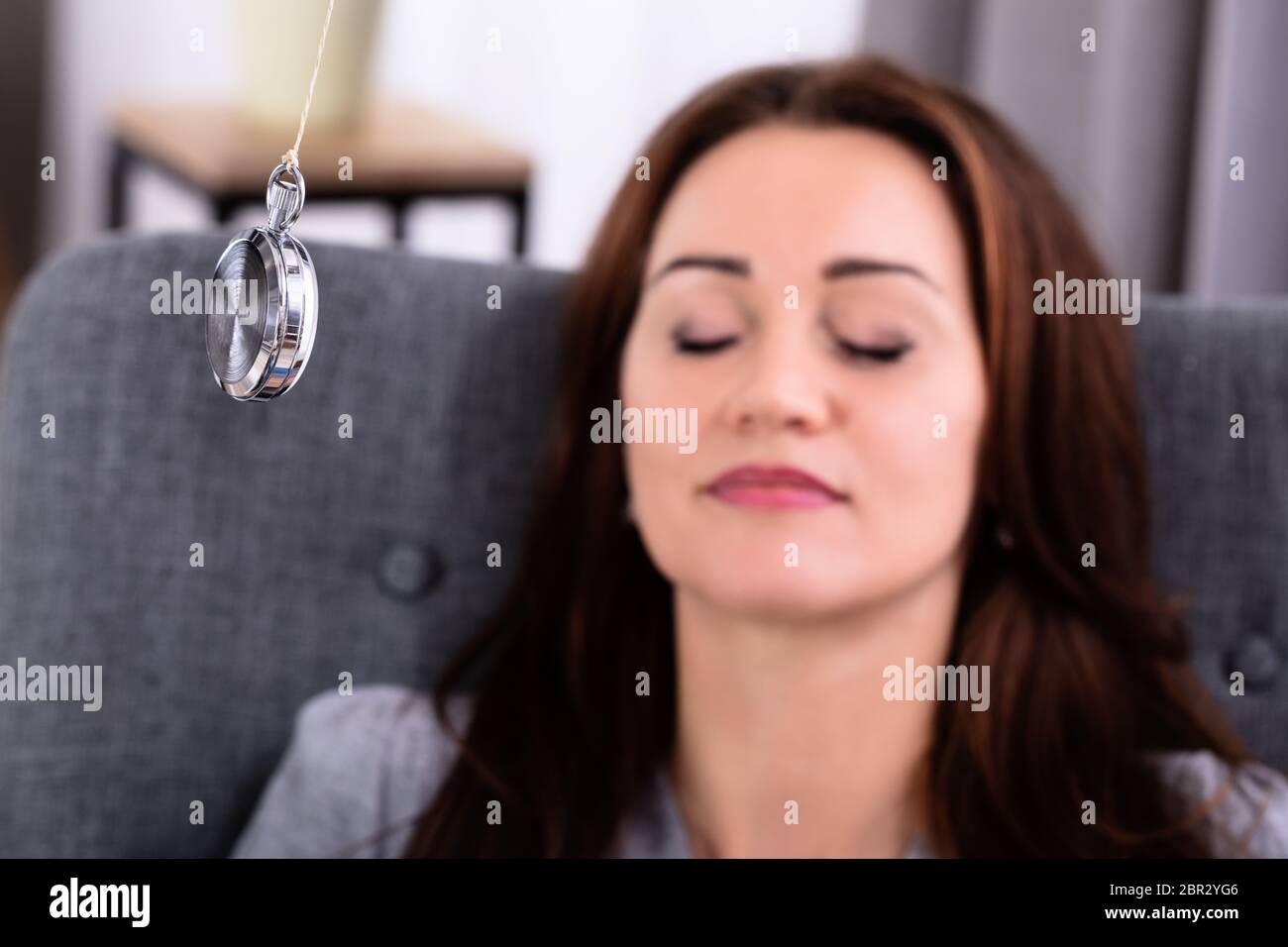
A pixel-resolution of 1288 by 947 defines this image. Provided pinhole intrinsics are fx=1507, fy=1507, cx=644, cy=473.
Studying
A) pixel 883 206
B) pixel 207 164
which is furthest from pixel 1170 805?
pixel 207 164

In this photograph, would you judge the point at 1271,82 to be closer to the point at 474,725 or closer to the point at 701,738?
the point at 701,738

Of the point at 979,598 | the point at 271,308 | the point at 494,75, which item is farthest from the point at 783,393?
the point at 494,75

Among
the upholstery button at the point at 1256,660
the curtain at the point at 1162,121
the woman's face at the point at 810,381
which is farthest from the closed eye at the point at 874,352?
the curtain at the point at 1162,121

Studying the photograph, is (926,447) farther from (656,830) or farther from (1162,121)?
(1162,121)

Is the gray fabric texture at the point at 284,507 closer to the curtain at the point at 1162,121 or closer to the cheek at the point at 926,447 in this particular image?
the cheek at the point at 926,447

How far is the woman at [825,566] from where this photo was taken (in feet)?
3.14

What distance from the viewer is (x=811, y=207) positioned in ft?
3.22

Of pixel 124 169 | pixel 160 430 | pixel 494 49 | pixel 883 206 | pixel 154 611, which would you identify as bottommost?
pixel 154 611

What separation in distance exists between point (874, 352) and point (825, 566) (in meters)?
0.14

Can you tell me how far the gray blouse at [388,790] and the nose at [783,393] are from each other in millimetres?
323

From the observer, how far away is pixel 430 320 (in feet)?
3.70

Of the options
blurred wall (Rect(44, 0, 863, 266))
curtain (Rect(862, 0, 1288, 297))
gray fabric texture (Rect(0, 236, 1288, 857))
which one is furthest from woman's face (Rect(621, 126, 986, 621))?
blurred wall (Rect(44, 0, 863, 266))
